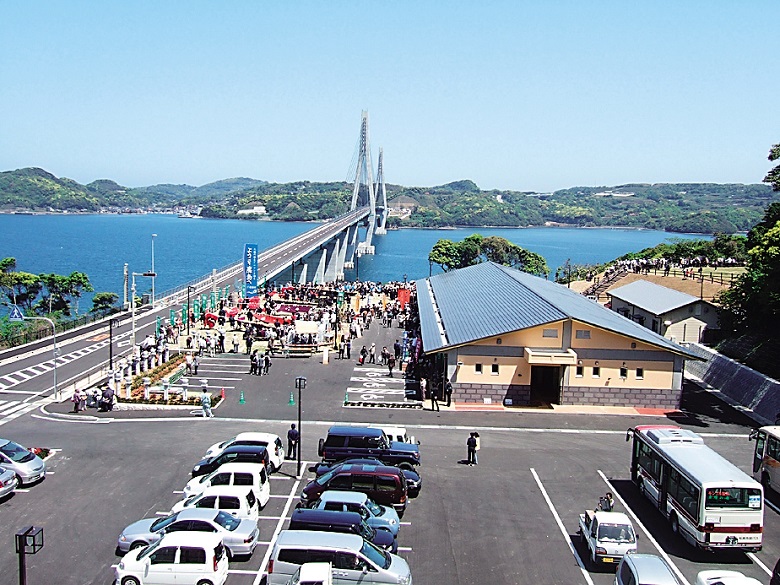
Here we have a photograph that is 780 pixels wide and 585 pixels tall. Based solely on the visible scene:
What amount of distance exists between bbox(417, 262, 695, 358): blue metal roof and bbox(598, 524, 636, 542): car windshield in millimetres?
13031

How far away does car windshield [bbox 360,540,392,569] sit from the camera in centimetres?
1252

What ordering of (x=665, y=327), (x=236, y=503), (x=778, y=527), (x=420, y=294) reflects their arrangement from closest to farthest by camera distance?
(x=236, y=503) < (x=778, y=527) < (x=665, y=327) < (x=420, y=294)

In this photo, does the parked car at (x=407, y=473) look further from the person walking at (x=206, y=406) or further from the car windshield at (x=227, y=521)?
the person walking at (x=206, y=406)

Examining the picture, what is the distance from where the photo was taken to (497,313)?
103 ft

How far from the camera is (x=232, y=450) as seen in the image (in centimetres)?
1842

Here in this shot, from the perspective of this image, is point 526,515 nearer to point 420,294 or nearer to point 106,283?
point 420,294

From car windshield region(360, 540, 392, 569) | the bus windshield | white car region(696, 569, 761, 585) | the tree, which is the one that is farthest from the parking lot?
the tree

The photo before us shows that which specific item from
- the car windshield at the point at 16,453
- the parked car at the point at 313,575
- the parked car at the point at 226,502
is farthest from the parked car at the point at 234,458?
the parked car at the point at 313,575

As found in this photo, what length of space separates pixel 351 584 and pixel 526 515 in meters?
5.97

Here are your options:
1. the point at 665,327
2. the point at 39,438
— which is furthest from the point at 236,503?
the point at 665,327

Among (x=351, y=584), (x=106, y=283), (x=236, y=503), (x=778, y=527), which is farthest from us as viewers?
(x=106, y=283)

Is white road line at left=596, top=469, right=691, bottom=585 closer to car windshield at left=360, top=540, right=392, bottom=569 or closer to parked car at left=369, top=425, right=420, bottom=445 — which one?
parked car at left=369, top=425, right=420, bottom=445

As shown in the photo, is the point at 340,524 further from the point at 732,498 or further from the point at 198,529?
the point at 732,498

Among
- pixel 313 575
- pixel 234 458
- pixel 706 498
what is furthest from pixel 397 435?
pixel 313 575
